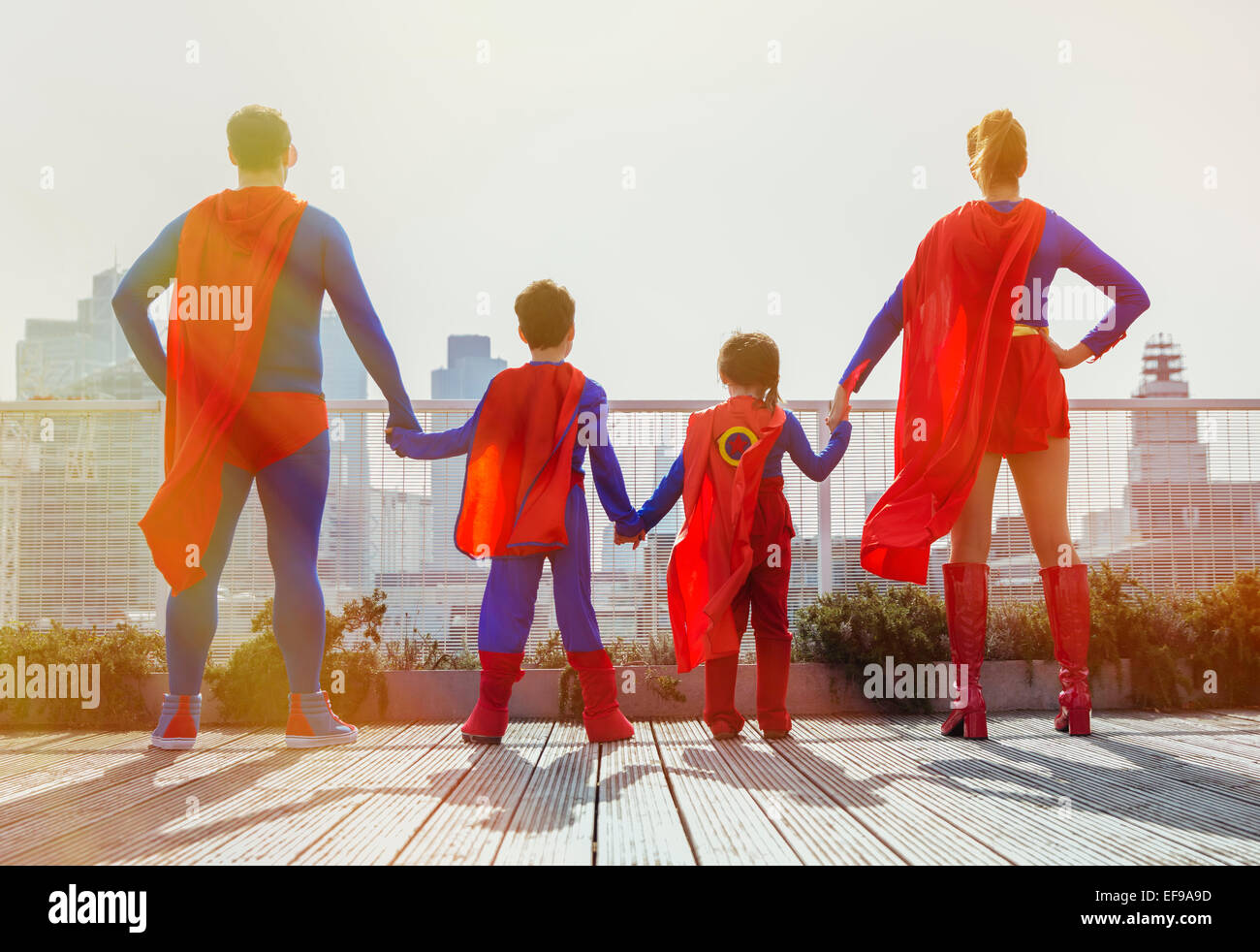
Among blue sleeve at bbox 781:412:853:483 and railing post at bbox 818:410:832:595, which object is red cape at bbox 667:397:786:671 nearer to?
blue sleeve at bbox 781:412:853:483

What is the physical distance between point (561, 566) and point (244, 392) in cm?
126

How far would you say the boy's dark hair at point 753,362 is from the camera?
3.60 m

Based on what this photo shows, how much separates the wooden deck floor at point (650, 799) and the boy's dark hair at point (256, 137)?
2091mm

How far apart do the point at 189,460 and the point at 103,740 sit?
1.28 m

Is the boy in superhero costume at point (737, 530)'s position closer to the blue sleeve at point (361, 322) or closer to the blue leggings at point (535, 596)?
the blue leggings at point (535, 596)

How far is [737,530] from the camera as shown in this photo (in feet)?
11.2

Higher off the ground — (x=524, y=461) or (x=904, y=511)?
(x=524, y=461)

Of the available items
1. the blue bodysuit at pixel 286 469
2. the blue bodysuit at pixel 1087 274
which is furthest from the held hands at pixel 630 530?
the blue bodysuit at pixel 1087 274

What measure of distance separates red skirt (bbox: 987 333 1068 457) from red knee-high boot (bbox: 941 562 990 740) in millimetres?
496
